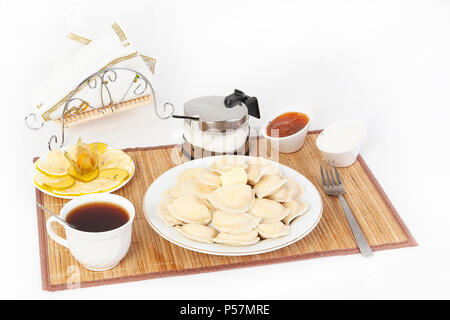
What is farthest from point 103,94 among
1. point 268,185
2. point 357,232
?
point 357,232

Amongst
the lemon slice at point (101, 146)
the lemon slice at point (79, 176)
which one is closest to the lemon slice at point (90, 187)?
the lemon slice at point (79, 176)

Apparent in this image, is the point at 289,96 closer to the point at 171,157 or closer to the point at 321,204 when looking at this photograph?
the point at 171,157

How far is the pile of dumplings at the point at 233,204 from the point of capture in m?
1.54

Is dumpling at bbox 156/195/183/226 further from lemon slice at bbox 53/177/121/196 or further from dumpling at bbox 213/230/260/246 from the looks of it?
lemon slice at bbox 53/177/121/196

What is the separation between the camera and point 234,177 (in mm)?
1660

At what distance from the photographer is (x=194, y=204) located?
5.24ft

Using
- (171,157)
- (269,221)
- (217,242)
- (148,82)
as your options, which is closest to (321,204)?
(269,221)

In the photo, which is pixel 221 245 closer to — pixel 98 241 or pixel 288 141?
pixel 98 241

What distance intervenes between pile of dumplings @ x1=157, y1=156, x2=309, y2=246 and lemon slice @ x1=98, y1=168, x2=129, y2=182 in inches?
8.5

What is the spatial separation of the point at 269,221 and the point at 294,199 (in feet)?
0.48

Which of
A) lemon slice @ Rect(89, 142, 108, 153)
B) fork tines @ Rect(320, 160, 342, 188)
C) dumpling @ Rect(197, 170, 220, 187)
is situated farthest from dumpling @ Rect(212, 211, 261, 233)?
lemon slice @ Rect(89, 142, 108, 153)

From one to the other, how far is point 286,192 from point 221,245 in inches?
10.5

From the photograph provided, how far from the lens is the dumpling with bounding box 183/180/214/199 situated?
1641 millimetres

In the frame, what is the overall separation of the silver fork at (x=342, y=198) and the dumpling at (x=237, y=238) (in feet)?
1.01
